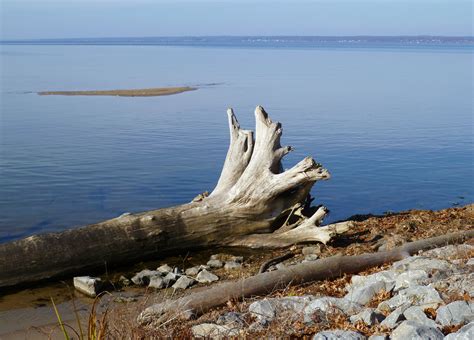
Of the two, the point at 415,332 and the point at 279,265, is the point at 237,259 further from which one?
the point at 415,332

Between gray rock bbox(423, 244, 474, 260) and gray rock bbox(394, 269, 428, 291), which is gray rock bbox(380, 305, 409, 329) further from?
gray rock bbox(423, 244, 474, 260)

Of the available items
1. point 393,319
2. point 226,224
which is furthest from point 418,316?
point 226,224

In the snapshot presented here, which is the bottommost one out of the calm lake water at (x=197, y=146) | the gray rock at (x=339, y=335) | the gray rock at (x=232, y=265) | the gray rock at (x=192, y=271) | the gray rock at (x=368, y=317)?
the calm lake water at (x=197, y=146)

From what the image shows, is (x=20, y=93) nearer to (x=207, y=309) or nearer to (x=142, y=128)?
(x=142, y=128)

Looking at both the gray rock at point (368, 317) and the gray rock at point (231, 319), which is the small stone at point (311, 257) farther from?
the gray rock at point (368, 317)

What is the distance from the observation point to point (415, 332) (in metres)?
6.53

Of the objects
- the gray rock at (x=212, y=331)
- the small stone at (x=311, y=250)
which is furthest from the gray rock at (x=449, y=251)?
the gray rock at (x=212, y=331)

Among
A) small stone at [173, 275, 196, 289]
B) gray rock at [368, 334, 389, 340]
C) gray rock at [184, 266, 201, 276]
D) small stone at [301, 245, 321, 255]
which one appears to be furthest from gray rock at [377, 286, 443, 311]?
small stone at [301, 245, 321, 255]

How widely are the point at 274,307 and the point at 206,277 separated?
3.86 meters

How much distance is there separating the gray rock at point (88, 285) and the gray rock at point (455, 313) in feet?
19.6

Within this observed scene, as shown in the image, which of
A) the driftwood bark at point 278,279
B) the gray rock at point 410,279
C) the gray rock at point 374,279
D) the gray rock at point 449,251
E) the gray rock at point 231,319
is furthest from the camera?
the gray rock at point 449,251

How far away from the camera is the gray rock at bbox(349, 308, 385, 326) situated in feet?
24.1

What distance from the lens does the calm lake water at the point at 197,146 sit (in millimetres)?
17766

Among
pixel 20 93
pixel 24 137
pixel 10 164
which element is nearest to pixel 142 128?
pixel 24 137
